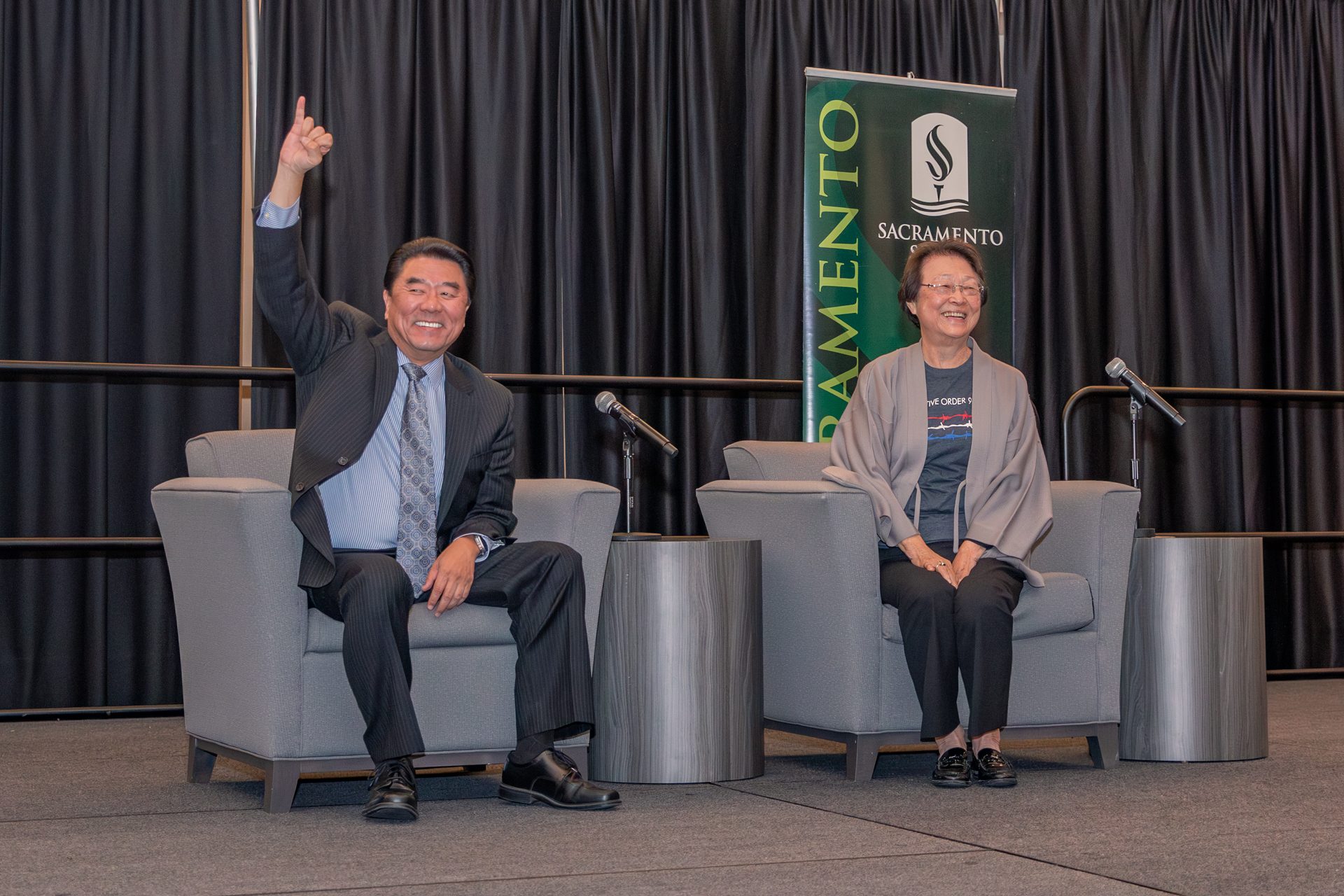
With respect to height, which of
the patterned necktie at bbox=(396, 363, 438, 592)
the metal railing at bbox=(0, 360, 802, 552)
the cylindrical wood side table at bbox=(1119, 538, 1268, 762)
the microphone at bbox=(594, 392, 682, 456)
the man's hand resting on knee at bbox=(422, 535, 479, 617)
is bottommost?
the cylindrical wood side table at bbox=(1119, 538, 1268, 762)

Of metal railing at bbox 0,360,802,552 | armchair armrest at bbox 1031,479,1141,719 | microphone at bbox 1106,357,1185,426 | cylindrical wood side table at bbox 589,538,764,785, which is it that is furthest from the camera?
metal railing at bbox 0,360,802,552

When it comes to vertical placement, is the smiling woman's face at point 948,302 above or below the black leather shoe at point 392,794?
above

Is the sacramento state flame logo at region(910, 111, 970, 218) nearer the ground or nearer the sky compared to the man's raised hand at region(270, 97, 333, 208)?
nearer the sky

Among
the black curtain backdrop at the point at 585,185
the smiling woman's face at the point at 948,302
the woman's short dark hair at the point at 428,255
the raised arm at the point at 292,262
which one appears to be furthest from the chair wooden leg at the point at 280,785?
the black curtain backdrop at the point at 585,185

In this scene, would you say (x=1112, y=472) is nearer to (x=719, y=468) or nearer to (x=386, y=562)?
(x=719, y=468)

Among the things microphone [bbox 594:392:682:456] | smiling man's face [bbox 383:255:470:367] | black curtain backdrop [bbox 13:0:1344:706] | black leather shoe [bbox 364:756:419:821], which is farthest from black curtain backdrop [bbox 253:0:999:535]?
black leather shoe [bbox 364:756:419:821]

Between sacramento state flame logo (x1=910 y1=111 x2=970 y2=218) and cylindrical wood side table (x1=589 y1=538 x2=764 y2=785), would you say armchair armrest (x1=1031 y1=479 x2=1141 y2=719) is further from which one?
sacramento state flame logo (x1=910 y1=111 x2=970 y2=218)

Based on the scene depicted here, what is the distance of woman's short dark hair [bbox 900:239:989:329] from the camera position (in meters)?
3.24

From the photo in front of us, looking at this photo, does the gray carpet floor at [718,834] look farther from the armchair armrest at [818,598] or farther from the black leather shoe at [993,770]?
the armchair armrest at [818,598]

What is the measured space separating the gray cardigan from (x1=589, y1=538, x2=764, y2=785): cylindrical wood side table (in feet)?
1.21

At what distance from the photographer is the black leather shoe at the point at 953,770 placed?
2.83 meters

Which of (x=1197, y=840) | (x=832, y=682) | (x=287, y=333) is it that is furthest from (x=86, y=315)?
(x=1197, y=840)

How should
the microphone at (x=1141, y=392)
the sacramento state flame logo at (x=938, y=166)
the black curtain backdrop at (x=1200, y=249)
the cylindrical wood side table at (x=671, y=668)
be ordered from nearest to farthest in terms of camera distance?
the cylindrical wood side table at (x=671, y=668), the microphone at (x=1141, y=392), the sacramento state flame logo at (x=938, y=166), the black curtain backdrop at (x=1200, y=249)

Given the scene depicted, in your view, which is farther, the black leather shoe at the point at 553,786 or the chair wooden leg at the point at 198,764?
the chair wooden leg at the point at 198,764
